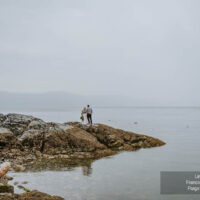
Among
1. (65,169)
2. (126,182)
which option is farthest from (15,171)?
(126,182)

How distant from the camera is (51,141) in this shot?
91.3ft

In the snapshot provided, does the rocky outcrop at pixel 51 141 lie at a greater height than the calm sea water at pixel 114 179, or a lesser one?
greater

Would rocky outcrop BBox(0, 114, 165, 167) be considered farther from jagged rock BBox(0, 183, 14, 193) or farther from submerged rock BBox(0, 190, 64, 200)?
submerged rock BBox(0, 190, 64, 200)

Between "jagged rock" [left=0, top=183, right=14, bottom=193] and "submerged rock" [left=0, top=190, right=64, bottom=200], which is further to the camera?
"jagged rock" [left=0, top=183, right=14, bottom=193]

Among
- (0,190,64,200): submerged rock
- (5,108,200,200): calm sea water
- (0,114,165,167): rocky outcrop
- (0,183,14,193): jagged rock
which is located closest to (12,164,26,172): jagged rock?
(5,108,200,200): calm sea water

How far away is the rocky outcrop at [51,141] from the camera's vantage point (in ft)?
86.1

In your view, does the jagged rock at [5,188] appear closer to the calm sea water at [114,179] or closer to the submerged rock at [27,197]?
the submerged rock at [27,197]

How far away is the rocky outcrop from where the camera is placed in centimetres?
2625

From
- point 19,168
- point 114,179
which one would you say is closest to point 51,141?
point 19,168

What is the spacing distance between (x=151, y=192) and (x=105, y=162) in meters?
8.86

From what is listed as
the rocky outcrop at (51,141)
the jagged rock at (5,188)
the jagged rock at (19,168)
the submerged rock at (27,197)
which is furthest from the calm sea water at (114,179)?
the rocky outcrop at (51,141)

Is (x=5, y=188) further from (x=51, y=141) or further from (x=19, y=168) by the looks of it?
(x=51, y=141)

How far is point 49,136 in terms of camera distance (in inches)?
1108

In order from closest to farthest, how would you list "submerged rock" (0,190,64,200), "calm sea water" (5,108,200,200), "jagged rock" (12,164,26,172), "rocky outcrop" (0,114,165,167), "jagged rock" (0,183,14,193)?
"submerged rock" (0,190,64,200) → "jagged rock" (0,183,14,193) → "calm sea water" (5,108,200,200) → "jagged rock" (12,164,26,172) → "rocky outcrop" (0,114,165,167)
